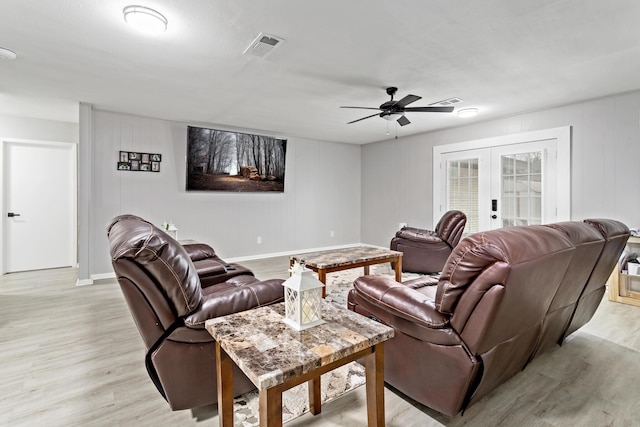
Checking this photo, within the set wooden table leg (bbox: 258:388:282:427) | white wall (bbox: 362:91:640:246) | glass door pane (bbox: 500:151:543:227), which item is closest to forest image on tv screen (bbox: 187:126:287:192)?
white wall (bbox: 362:91:640:246)

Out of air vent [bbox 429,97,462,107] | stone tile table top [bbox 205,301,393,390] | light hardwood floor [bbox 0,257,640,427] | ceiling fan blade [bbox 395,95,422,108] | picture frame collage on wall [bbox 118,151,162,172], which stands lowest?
light hardwood floor [bbox 0,257,640,427]

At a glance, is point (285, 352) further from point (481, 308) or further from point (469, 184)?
point (469, 184)

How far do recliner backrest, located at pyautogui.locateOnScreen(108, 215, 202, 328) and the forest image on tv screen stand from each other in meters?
4.02

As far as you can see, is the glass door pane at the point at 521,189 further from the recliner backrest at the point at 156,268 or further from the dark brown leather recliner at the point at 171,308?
the recliner backrest at the point at 156,268

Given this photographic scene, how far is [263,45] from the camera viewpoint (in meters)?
2.63

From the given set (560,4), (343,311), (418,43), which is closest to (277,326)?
(343,311)

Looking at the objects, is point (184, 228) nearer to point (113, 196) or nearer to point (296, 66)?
point (113, 196)

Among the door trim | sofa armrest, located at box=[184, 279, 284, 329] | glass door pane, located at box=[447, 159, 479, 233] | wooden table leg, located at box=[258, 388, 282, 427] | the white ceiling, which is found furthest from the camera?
glass door pane, located at box=[447, 159, 479, 233]

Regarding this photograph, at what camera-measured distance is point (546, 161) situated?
15.0 ft

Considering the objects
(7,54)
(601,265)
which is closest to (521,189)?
(601,265)

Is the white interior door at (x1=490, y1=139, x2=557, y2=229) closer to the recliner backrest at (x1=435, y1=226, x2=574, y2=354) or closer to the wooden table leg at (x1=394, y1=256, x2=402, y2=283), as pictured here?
the wooden table leg at (x1=394, y1=256, x2=402, y2=283)

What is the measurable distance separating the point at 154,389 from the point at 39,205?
4972 mm

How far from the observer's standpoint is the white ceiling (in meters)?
2.18

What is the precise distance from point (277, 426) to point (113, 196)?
4914 mm
